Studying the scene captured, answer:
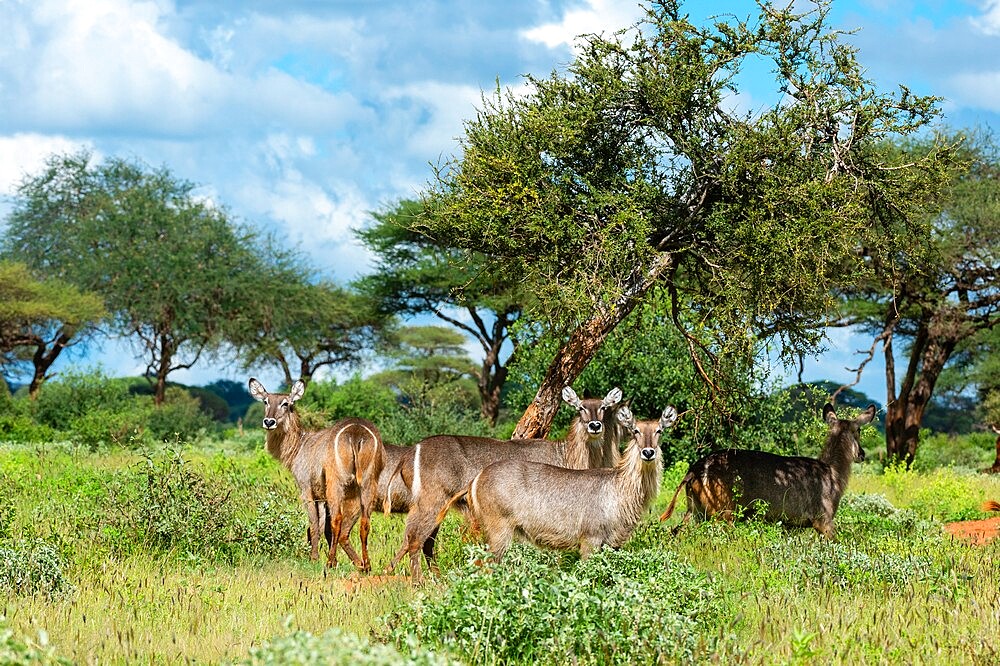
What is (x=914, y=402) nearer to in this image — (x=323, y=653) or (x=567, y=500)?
(x=567, y=500)

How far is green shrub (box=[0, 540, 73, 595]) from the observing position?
26.9 ft

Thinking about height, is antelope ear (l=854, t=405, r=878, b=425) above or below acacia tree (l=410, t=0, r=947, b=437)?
below

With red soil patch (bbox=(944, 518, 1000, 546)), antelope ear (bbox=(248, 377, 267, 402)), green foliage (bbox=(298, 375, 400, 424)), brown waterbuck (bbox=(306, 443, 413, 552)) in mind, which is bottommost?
red soil patch (bbox=(944, 518, 1000, 546))

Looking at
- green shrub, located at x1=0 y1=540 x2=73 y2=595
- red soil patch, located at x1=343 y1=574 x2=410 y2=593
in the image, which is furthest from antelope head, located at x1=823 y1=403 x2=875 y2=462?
green shrub, located at x1=0 y1=540 x2=73 y2=595

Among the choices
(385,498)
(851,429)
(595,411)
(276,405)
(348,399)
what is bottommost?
(385,498)

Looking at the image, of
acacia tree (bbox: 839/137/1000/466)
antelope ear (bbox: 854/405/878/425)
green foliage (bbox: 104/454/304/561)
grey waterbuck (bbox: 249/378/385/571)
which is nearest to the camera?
green foliage (bbox: 104/454/304/561)

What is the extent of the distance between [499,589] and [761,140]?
26.6 feet

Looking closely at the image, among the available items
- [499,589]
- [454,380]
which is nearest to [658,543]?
[499,589]

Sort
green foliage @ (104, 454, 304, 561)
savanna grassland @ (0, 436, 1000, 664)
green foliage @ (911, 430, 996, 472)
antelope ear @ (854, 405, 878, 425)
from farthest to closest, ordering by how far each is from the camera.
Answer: green foliage @ (911, 430, 996, 472), antelope ear @ (854, 405, 878, 425), green foliage @ (104, 454, 304, 561), savanna grassland @ (0, 436, 1000, 664)

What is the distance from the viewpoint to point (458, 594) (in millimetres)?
6418

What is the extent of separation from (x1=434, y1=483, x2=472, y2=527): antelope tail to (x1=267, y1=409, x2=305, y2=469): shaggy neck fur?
11.3 feet

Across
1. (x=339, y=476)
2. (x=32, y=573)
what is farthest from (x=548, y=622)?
(x=339, y=476)

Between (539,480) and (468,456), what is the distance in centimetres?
150

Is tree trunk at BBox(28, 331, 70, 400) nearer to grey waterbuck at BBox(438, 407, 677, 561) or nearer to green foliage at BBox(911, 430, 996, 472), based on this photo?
green foliage at BBox(911, 430, 996, 472)
